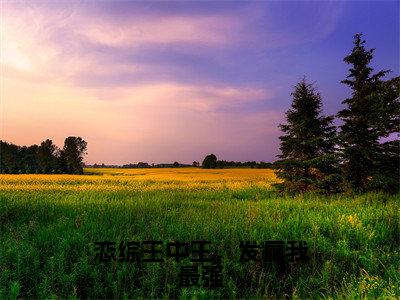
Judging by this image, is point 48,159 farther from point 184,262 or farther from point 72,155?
point 184,262

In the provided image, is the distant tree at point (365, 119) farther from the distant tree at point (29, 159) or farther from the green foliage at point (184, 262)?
the distant tree at point (29, 159)

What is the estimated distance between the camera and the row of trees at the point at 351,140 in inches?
709

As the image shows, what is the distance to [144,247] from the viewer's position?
7.12 metres

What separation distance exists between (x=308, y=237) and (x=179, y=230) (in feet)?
10.2

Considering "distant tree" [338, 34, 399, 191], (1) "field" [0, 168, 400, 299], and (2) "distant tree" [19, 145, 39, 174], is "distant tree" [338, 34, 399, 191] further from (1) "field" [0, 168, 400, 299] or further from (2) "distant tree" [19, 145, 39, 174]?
(2) "distant tree" [19, 145, 39, 174]

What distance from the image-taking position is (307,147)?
64.1 ft

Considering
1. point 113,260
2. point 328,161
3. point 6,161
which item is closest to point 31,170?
point 6,161

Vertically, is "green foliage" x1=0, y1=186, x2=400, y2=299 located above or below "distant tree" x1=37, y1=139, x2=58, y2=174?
below

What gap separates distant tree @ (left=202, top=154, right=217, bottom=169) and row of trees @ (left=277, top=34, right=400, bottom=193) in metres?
81.8

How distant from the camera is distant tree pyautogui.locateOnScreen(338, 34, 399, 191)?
17984 mm

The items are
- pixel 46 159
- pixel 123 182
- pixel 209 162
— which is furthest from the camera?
pixel 209 162

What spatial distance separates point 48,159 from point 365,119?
8202 cm

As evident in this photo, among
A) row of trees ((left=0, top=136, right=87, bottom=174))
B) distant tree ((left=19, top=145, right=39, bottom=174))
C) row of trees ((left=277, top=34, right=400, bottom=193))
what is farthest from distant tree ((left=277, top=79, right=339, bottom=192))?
distant tree ((left=19, top=145, right=39, bottom=174))

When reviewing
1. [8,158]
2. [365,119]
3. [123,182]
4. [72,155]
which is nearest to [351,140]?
[365,119]
